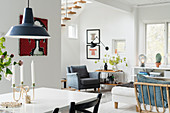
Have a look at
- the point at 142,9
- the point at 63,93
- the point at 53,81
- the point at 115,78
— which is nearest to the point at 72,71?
the point at 115,78

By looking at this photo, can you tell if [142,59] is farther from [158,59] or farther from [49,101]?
[49,101]

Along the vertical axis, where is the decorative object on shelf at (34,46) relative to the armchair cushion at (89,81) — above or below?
above

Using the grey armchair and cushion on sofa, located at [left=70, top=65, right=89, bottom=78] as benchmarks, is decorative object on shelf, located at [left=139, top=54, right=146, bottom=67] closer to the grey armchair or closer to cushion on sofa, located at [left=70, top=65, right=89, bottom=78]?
the grey armchair

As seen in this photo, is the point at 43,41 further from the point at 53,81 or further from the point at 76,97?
the point at 76,97

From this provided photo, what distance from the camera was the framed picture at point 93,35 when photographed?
8.64m

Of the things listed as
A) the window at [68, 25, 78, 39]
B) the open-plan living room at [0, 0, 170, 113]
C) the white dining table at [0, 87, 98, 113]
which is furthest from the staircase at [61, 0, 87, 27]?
the white dining table at [0, 87, 98, 113]

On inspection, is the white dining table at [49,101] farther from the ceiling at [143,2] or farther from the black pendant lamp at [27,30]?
the ceiling at [143,2]

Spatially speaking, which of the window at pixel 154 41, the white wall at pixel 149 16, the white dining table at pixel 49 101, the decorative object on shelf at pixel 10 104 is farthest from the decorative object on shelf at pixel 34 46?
the window at pixel 154 41

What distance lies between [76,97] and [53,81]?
254 cm

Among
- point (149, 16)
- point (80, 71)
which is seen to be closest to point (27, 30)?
point (80, 71)

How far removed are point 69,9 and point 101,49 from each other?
1.87 m

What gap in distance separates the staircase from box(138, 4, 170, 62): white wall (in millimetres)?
1997

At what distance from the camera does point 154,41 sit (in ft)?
26.2

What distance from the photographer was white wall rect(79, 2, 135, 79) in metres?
8.06
